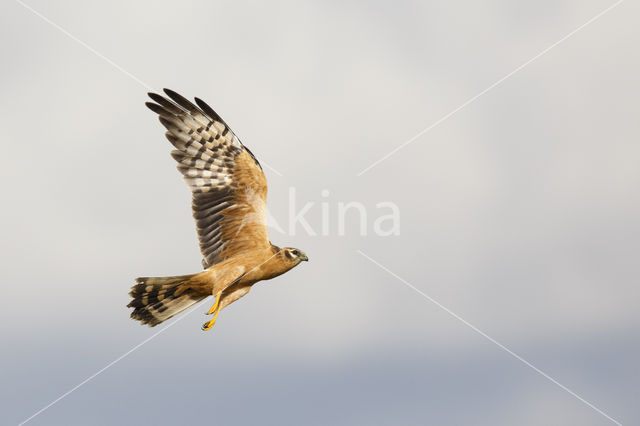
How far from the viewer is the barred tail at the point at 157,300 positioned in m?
9.43

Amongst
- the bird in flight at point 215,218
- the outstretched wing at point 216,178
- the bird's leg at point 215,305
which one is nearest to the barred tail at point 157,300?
the bird in flight at point 215,218

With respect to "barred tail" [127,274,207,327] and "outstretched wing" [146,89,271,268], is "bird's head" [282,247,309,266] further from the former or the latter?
"barred tail" [127,274,207,327]

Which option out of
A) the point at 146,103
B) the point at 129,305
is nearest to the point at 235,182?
the point at 146,103

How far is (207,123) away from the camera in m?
10.5

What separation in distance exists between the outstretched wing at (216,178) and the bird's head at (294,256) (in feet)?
1.91

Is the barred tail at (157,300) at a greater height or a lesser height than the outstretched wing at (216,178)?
lesser

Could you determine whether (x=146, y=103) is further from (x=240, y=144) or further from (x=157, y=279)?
(x=157, y=279)

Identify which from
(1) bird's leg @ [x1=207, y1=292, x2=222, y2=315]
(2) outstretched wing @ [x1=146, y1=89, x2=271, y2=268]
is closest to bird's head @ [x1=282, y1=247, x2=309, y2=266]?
(2) outstretched wing @ [x1=146, y1=89, x2=271, y2=268]

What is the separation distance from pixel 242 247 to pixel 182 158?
1834mm

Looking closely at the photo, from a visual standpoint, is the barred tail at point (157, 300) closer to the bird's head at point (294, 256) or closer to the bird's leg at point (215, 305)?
the bird's leg at point (215, 305)

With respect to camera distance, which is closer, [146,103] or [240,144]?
[146,103]

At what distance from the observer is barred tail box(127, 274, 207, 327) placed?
30.9ft

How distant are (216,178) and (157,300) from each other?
2031 mm

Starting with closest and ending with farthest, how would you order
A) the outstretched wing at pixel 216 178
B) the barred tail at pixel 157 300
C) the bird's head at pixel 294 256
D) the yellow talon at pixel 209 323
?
the yellow talon at pixel 209 323 < the bird's head at pixel 294 256 < the barred tail at pixel 157 300 < the outstretched wing at pixel 216 178
